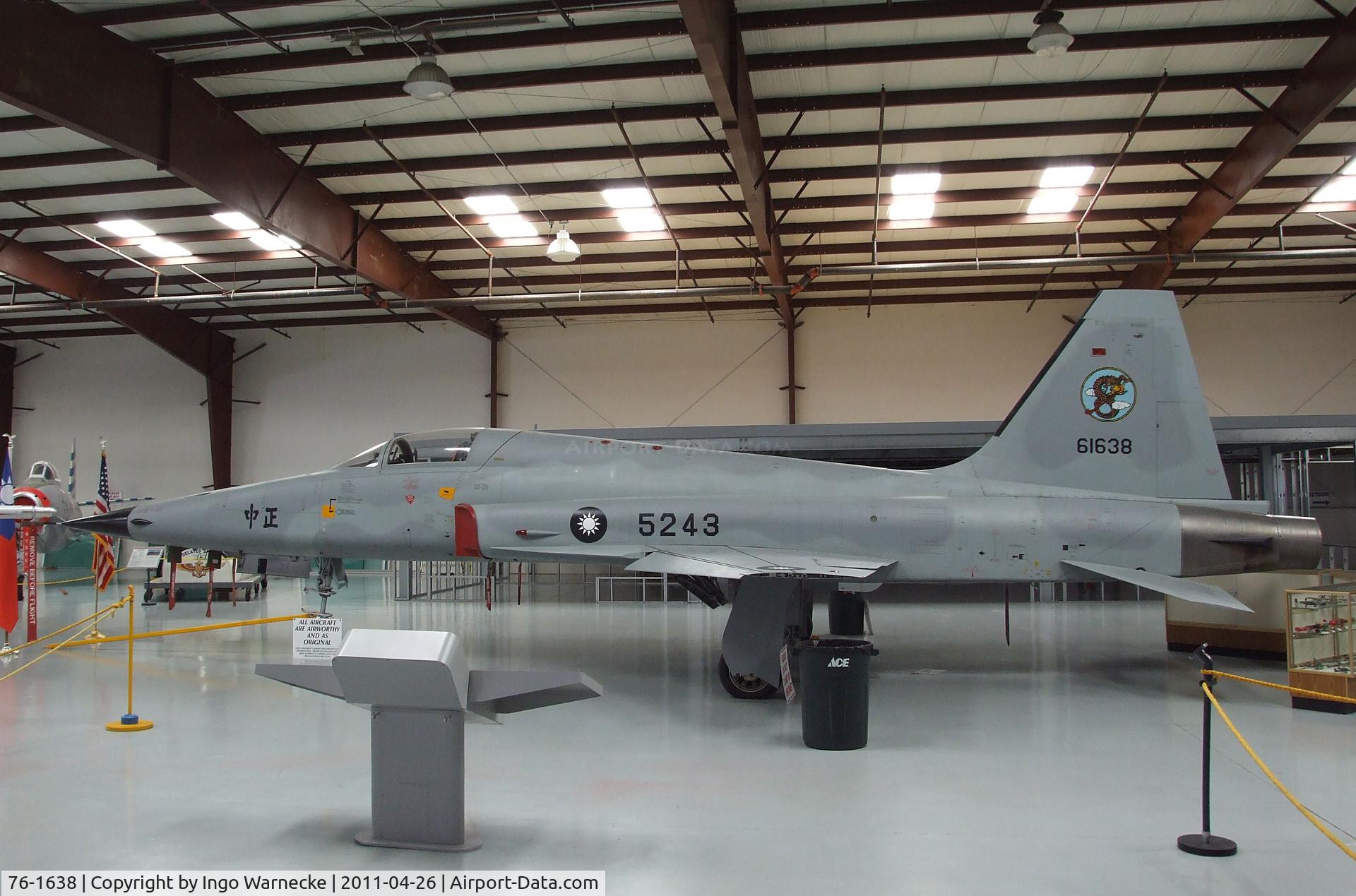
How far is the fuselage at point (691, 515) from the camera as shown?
8656mm

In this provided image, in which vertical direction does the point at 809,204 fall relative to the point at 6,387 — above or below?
above

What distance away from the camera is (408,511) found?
9.52m

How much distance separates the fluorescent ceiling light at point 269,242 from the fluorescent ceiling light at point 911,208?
12.0 metres

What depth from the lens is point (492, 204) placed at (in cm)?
1642

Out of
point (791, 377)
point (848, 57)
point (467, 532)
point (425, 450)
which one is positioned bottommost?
point (467, 532)

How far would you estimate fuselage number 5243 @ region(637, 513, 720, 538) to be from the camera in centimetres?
880

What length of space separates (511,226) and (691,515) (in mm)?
10688

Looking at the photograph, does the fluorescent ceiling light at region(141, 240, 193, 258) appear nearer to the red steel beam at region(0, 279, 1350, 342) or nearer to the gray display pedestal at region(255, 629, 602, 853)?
the red steel beam at region(0, 279, 1350, 342)

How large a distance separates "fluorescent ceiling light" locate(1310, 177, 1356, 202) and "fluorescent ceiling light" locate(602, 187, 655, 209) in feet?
40.2

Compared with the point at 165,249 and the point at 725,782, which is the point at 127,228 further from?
the point at 725,782

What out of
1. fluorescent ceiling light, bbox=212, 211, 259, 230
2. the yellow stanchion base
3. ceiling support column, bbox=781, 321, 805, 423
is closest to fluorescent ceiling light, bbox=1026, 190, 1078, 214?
ceiling support column, bbox=781, 321, 805, 423

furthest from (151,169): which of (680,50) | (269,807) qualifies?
(269,807)

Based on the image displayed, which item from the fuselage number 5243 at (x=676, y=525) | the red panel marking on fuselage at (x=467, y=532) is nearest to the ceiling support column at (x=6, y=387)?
the red panel marking on fuselage at (x=467, y=532)

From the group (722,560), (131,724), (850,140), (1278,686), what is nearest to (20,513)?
(131,724)
